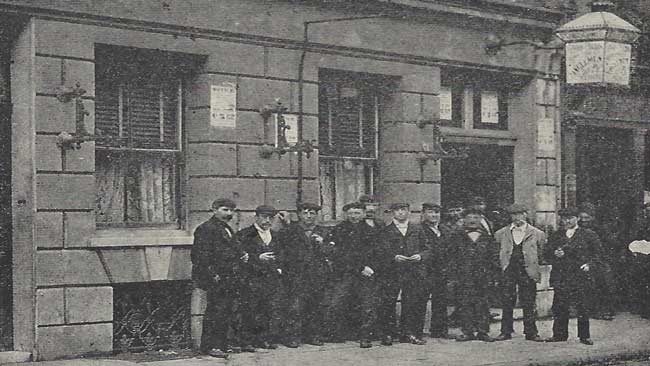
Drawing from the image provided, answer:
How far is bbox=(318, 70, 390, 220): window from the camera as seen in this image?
46.3 feet

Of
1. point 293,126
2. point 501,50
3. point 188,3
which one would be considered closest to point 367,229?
point 293,126

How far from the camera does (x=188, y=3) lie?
12188 mm

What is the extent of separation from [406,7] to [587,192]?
5.19 meters

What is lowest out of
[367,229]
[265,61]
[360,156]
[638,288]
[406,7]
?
[638,288]

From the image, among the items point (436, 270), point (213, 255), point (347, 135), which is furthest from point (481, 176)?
point (213, 255)

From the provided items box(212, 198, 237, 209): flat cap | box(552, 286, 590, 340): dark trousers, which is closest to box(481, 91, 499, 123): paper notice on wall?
box(552, 286, 590, 340): dark trousers

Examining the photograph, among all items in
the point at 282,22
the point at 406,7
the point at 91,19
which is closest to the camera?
the point at 91,19

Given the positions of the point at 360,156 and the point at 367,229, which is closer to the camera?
the point at 367,229

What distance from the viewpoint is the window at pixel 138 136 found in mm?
11945

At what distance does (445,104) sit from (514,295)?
3278 mm

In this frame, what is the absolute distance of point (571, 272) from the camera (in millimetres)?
13133

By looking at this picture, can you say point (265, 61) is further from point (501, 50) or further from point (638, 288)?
point (638, 288)

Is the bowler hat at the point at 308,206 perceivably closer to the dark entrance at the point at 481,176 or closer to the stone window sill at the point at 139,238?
the stone window sill at the point at 139,238

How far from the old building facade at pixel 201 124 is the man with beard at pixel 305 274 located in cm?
57
